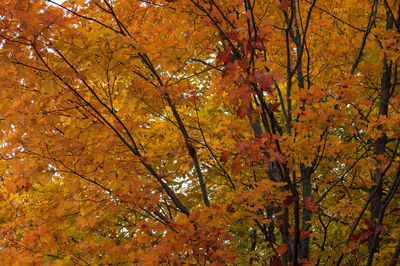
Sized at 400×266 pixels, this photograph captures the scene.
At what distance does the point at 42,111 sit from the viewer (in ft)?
9.22

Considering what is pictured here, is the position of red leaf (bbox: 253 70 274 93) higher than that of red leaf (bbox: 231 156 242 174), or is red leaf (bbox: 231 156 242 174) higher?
red leaf (bbox: 253 70 274 93)

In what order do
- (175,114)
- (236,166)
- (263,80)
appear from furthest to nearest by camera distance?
(175,114), (236,166), (263,80)

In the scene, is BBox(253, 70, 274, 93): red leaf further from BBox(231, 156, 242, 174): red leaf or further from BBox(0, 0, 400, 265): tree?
BBox(231, 156, 242, 174): red leaf

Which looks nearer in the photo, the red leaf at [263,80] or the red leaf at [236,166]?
the red leaf at [263,80]

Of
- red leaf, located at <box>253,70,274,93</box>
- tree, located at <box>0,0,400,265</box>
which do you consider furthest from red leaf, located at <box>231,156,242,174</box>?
red leaf, located at <box>253,70,274,93</box>

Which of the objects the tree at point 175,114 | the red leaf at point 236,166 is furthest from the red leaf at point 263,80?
the red leaf at point 236,166

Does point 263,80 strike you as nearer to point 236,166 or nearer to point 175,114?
point 236,166

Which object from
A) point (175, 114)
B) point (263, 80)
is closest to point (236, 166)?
point (263, 80)

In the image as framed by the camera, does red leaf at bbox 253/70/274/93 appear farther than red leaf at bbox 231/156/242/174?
No

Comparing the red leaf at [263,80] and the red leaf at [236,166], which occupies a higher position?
the red leaf at [263,80]

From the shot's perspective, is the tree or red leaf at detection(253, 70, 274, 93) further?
the tree

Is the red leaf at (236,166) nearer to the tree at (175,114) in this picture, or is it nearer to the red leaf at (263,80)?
the tree at (175,114)

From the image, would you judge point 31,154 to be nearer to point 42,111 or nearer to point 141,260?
point 42,111

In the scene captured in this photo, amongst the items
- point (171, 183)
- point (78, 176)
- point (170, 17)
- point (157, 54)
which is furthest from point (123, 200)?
point (171, 183)
